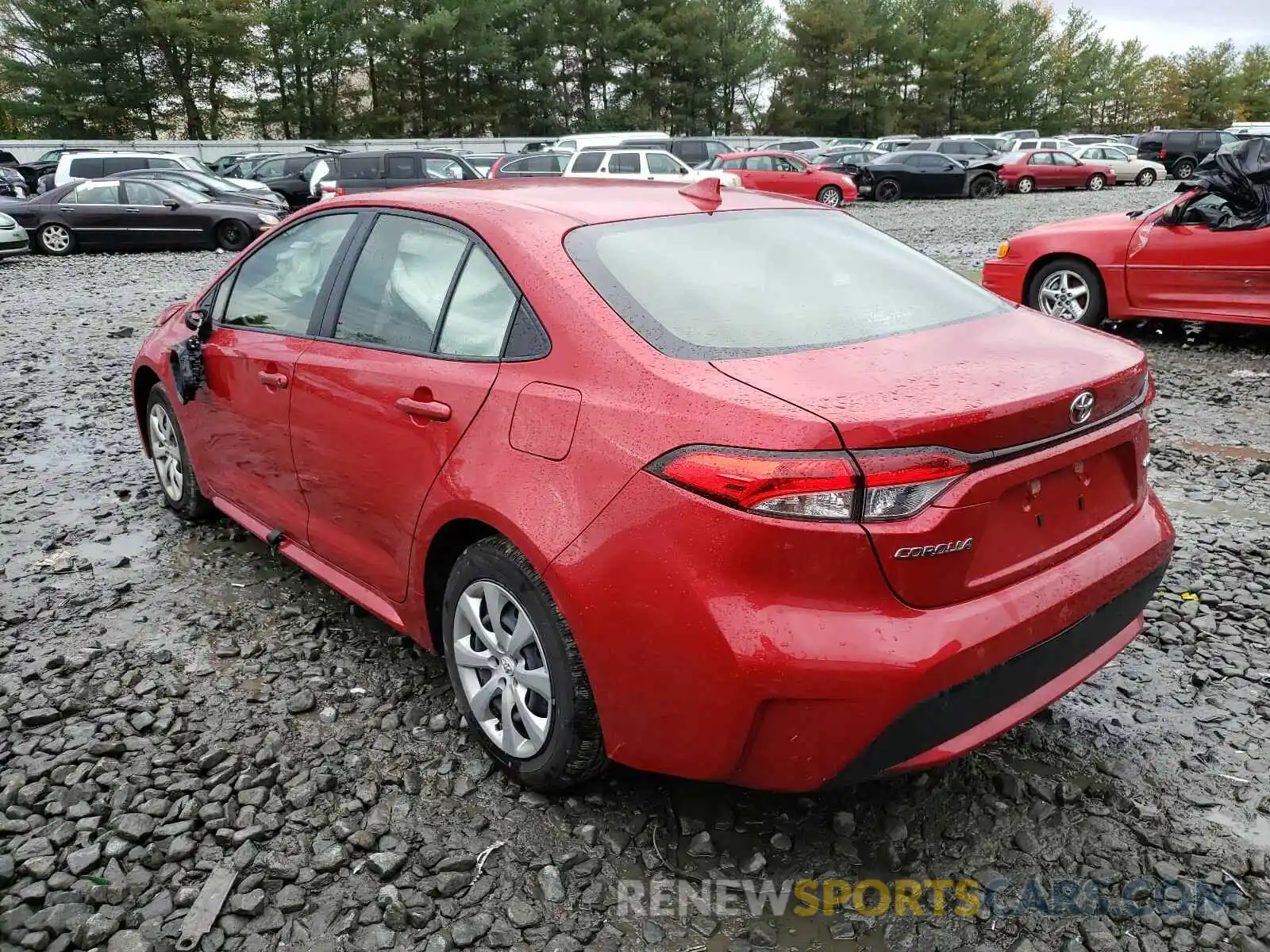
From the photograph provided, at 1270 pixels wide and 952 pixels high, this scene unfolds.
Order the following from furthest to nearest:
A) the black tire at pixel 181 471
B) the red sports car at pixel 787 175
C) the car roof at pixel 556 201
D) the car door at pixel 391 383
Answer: the red sports car at pixel 787 175, the black tire at pixel 181 471, the car roof at pixel 556 201, the car door at pixel 391 383

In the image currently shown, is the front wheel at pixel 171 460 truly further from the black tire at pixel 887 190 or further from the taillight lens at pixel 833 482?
the black tire at pixel 887 190

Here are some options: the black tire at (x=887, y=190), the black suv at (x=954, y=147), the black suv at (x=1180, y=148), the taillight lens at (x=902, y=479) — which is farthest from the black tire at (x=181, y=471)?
the black suv at (x=1180, y=148)

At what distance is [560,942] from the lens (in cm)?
228

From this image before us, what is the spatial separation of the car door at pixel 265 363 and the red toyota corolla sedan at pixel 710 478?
0.09 m

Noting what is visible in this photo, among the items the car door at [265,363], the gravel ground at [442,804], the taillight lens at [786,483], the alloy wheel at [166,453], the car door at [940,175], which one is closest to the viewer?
the taillight lens at [786,483]

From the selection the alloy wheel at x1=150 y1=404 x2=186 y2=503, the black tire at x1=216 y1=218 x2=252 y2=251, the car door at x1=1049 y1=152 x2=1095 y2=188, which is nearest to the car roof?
the alloy wheel at x1=150 y1=404 x2=186 y2=503

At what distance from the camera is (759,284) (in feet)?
9.19

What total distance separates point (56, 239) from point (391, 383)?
17.5m

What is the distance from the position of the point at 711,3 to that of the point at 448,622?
58.4 meters

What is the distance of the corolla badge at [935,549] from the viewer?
2.08 meters

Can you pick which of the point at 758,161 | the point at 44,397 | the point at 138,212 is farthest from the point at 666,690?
the point at 758,161

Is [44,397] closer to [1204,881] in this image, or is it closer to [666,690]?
[666,690]

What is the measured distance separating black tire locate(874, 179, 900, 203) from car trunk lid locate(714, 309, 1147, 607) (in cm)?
2769

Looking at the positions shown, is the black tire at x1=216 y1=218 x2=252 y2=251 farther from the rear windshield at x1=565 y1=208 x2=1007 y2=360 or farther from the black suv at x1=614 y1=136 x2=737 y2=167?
the rear windshield at x1=565 y1=208 x2=1007 y2=360
